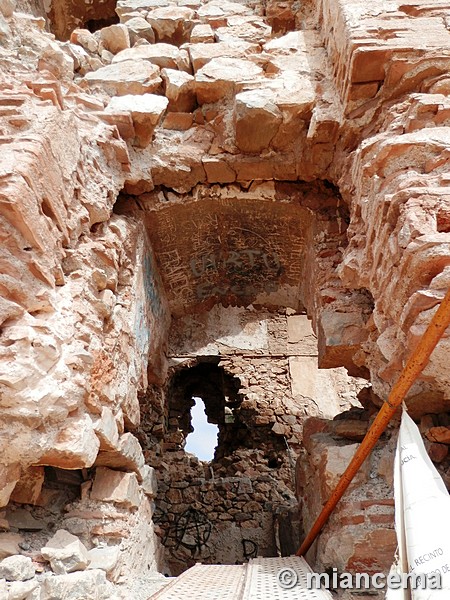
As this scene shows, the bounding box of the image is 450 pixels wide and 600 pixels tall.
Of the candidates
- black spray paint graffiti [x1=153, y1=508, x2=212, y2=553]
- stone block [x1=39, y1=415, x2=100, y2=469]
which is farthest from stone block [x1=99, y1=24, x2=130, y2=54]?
black spray paint graffiti [x1=153, y1=508, x2=212, y2=553]

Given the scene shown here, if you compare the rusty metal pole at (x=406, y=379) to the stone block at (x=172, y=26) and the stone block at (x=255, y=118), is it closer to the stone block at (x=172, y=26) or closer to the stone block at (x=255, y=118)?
the stone block at (x=255, y=118)

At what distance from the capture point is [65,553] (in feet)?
7.13

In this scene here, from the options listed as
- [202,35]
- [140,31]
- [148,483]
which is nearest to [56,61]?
[140,31]

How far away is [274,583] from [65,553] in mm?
1011

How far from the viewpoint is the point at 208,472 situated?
5.98 m

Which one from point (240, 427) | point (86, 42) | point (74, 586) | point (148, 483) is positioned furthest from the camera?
point (240, 427)

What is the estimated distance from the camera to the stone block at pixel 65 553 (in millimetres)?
2135

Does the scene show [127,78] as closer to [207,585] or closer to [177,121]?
[177,121]

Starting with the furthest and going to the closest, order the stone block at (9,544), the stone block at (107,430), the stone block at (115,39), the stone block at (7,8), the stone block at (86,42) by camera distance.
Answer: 1. the stone block at (115,39)
2. the stone block at (86,42)
3. the stone block at (7,8)
4. the stone block at (107,430)
5. the stone block at (9,544)

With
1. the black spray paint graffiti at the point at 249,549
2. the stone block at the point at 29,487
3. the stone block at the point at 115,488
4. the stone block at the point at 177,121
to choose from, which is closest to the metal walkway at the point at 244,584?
the stone block at the point at 115,488

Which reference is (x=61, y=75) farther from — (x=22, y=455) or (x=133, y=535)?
(x=133, y=535)

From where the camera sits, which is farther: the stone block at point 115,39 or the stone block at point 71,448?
the stone block at point 115,39

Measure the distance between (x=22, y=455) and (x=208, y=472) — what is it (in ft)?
14.0
